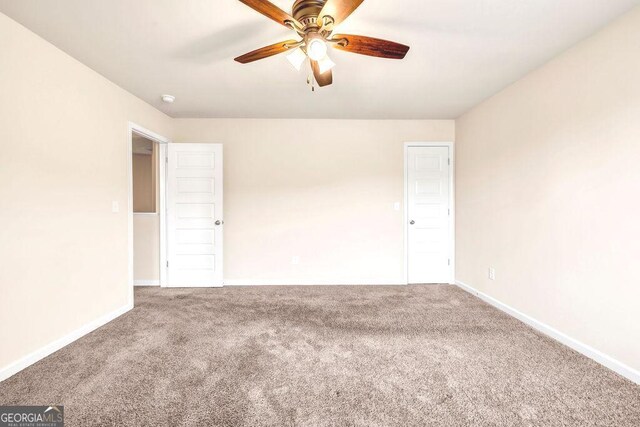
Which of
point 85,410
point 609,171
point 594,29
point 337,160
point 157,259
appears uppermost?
point 594,29

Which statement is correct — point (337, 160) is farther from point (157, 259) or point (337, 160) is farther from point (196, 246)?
point (157, 259)

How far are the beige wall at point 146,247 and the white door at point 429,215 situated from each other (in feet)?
12.0

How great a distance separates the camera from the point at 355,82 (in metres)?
2.80

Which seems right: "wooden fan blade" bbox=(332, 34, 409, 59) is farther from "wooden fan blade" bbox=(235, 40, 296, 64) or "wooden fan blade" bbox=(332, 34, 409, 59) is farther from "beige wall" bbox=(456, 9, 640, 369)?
"beige wall" bbox=(456, 9, 640, 369)

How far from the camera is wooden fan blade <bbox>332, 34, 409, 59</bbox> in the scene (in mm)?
1667

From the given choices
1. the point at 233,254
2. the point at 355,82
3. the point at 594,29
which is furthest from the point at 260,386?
the point at 594,29

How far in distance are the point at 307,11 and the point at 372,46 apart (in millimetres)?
454

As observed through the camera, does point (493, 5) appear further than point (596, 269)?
No

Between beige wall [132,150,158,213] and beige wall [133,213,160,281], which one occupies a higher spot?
beige wall [132,150,158,213]

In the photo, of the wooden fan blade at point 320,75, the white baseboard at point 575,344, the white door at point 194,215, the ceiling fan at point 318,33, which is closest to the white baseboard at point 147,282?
the white door at point 194,215

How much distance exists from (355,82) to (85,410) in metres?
3.23

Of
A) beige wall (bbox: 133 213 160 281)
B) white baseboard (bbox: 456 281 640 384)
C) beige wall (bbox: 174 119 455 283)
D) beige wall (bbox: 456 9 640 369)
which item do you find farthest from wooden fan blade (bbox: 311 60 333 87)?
beige wall (bbox: 133 213 160 281)

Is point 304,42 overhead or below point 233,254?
overhead

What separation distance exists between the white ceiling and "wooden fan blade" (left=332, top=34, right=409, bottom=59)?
0.86ft
